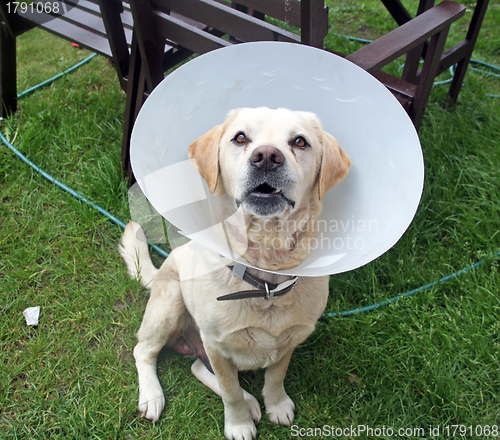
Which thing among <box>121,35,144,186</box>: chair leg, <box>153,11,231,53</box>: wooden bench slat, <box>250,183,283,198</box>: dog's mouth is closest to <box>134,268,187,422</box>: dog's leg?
<box>250,183,283,198</box>: dog's mouth

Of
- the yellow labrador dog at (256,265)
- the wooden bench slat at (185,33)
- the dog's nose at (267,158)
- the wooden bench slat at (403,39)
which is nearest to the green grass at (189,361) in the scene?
the yellow labrador dog at (256,265)

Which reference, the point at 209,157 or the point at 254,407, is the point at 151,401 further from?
the point at 209,157

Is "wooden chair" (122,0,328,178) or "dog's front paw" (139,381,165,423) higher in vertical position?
"wooden chair" (122,0,328,178)

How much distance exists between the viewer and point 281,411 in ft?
6.75

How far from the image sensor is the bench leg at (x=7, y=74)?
355cm

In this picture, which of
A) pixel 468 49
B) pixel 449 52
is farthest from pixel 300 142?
pixel 468 49

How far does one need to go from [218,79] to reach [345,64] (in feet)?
1.65

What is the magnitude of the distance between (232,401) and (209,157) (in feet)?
3.80

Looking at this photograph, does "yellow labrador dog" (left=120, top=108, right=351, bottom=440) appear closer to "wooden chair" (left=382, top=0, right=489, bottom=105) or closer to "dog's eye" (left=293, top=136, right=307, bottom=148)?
"dog's eye" (left=293, top=136, right=307, bottom=148)

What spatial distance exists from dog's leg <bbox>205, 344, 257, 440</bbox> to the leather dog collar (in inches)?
14.2

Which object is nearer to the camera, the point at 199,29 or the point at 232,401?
the point at 232,401

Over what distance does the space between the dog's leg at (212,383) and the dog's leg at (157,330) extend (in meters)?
0.20

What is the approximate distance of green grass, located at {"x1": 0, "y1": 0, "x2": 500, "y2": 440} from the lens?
203 centimetres

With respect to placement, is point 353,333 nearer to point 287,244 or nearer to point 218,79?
point 287,244
